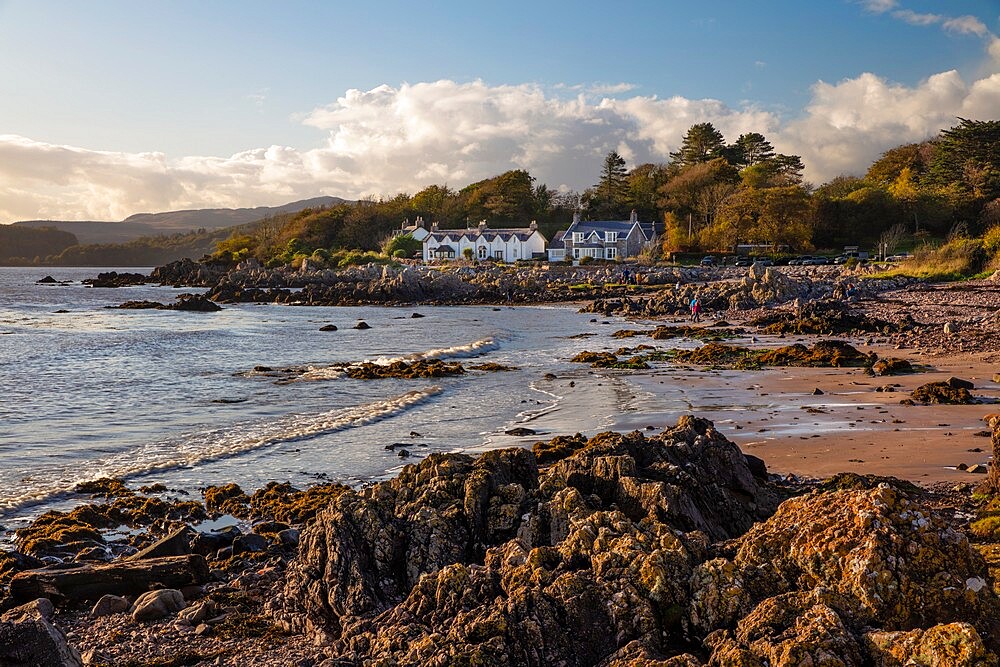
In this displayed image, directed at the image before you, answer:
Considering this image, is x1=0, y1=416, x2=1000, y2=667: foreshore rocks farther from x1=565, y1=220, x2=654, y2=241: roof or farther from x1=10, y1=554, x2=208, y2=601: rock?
x1=565, y1=220, x2=654, y2=241: roof

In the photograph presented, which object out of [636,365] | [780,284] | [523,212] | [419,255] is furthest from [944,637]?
[523,212]

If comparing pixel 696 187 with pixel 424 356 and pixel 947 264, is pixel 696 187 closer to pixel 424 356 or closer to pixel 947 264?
pixel 947 264

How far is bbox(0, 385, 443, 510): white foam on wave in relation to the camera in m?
10.9

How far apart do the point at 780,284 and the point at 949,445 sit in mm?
33613

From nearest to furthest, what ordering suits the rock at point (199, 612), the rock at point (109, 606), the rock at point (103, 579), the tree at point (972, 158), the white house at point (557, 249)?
the rock at point (199, 612) < the rock at point (109, 606) < the rock at point (103, 579) < the tree at point (972, 158) < the white house at point (557, 249)

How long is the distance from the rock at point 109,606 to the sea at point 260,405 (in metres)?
3.90

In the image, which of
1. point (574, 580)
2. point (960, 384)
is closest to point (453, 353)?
point (960, 384)

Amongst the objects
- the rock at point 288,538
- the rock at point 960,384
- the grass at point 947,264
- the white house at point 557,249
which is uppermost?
the white house at point 557,249

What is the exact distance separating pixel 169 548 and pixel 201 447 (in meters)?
6.29

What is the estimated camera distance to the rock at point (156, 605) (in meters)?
6.17

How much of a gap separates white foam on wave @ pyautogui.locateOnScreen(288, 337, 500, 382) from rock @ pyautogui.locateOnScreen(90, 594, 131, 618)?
15.3 m

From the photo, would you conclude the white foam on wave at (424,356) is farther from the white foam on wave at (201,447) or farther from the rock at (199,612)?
the rock at (199,612)

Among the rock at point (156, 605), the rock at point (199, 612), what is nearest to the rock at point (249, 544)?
the rock at point (156, 605)

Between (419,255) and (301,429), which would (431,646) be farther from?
(419,255)
